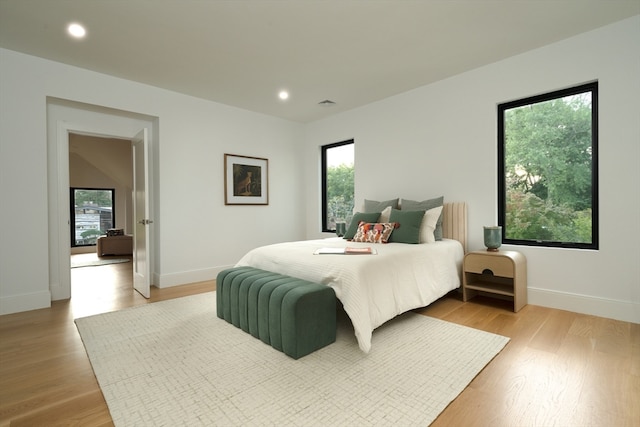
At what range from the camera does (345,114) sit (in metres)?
5.17

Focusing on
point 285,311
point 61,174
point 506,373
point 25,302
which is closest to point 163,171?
point 61,174

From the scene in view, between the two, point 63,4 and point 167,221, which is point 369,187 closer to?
point 167,221

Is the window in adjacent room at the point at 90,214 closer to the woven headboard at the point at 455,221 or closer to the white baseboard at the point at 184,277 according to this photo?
the white baseboard at the point at 184,277

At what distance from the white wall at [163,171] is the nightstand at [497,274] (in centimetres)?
319

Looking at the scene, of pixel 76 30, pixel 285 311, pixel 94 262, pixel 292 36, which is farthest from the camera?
pixel 94 262

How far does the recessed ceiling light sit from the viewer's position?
2.70 m

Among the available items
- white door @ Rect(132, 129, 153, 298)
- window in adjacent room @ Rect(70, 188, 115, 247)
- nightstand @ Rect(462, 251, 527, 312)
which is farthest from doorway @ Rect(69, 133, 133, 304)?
nightstand @ Rect(462, 251, 527, 312)

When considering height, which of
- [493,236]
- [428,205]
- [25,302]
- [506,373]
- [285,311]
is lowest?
[506,373]

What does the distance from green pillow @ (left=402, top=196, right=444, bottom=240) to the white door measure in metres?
3.20

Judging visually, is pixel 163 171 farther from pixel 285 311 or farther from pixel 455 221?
pixel 455 221

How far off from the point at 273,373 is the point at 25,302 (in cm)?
310

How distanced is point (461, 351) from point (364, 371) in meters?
0.78

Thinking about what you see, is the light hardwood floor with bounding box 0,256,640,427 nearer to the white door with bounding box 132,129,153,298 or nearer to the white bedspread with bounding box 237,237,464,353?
the white bedspread with bounding box 237,237,464,353

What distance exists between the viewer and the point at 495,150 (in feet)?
11.4
